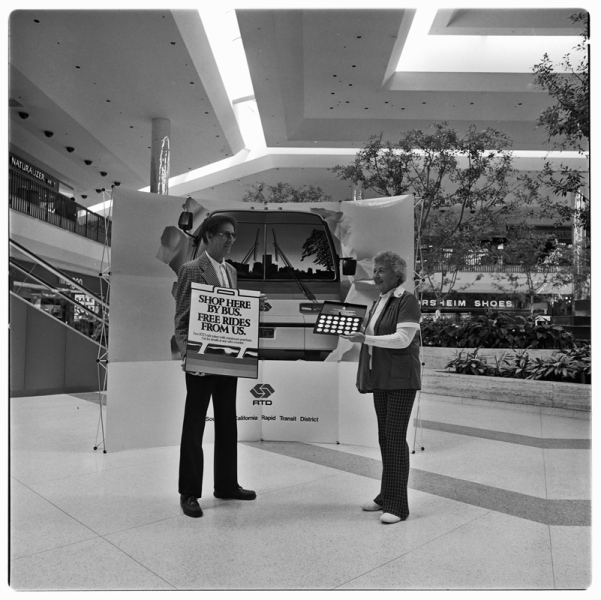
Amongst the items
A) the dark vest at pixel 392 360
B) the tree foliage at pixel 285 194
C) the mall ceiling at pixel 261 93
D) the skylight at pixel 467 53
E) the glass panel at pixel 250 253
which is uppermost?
the skylight at pixel 467 53

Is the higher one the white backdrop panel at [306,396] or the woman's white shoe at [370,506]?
the white backdrop panel at [306,396]

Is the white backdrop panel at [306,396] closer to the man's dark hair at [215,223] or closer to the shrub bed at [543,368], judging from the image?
the man's dark hair at [215,223]

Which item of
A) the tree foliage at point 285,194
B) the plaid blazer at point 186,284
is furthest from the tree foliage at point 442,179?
the plaid blazer at point 186,284

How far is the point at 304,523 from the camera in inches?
113

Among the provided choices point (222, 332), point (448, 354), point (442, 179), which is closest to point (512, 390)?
point (448, 354)

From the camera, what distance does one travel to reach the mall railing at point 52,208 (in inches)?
508

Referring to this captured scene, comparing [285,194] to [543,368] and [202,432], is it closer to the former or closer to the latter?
[543,368]

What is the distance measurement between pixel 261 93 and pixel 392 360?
1077 centimetres

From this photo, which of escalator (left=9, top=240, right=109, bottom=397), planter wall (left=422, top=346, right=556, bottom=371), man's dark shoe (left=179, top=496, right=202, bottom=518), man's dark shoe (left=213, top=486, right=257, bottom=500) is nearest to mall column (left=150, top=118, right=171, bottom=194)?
escalator (left=9, top=240, right=109, bottom=397)

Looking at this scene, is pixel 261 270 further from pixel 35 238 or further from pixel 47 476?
pixel 35 238

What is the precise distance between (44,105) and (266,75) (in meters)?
5.35

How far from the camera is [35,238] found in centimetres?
1301

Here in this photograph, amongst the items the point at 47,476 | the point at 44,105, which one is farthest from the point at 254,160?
the point at 47,476

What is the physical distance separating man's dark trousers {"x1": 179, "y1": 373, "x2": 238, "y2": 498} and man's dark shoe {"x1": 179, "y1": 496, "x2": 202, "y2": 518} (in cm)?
3
